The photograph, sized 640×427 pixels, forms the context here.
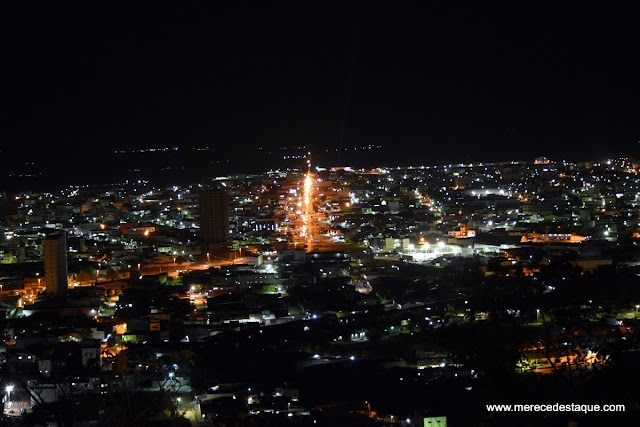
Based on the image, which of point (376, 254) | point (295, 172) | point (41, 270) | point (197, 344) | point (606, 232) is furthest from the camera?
point (295, 172)

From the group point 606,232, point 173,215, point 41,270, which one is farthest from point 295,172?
point 41,270

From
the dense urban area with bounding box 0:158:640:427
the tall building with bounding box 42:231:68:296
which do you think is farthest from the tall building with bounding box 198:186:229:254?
the tall building with bounding box 42:231:68:296

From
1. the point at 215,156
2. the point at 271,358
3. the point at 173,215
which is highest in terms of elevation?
the point at 215,156

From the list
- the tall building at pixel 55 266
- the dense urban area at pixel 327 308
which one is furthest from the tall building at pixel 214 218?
the tall building at pixel 55 266

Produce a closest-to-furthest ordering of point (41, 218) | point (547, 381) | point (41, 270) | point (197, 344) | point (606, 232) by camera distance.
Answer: point (547, 381)
point (197, 344)
point (41, 270)
point (606, 232)
point (41, 218)

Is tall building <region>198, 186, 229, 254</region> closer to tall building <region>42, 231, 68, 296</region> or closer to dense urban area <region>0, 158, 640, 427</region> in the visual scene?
dense urban area <region>0, 158, 640, 427</region>

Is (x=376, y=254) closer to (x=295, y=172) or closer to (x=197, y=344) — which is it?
(x=197, y=344)

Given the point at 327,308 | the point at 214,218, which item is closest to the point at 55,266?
the point at 327,308
